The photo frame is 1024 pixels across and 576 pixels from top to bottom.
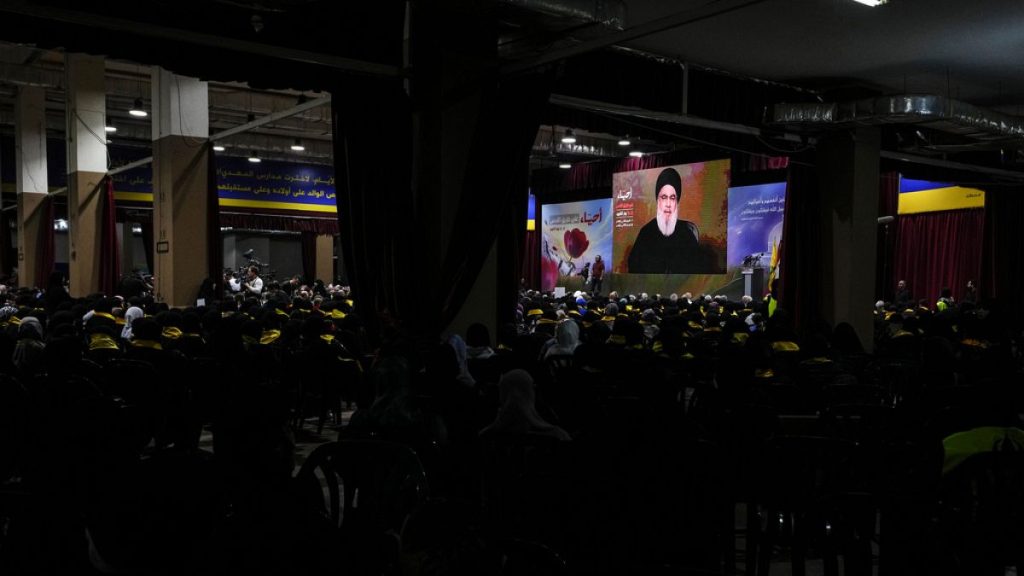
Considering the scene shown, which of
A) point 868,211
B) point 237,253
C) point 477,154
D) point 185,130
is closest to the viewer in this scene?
point 477,154

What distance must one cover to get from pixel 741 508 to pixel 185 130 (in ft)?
35.7

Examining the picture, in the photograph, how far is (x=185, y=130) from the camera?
12.9 metres

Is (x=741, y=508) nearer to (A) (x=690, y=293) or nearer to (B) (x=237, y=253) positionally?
(A) (x=690, y=293)

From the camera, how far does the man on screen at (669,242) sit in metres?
20.9

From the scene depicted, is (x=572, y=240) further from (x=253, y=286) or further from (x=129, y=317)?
(x=129, y=317)

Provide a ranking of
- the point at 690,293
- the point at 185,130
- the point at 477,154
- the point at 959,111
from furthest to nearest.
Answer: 1. the point at 690,293
2. the point at 185,130
3. the point at 959,111
4. the point at 477,154

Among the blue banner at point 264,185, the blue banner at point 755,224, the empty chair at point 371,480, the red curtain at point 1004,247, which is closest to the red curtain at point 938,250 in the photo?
the red curtain at point 1004,247

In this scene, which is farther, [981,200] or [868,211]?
[981,200]

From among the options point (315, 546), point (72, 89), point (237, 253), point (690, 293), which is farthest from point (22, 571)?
point (237, 253)

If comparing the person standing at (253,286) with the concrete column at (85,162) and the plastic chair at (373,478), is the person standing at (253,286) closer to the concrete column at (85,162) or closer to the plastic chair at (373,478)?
the concrete column at (85,162)

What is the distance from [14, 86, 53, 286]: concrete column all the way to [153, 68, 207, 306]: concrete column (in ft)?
27.3

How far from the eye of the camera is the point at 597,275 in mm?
24062

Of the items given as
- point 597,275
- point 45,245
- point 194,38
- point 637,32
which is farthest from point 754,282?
point 45,245

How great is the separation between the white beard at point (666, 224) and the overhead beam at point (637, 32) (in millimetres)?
14564
